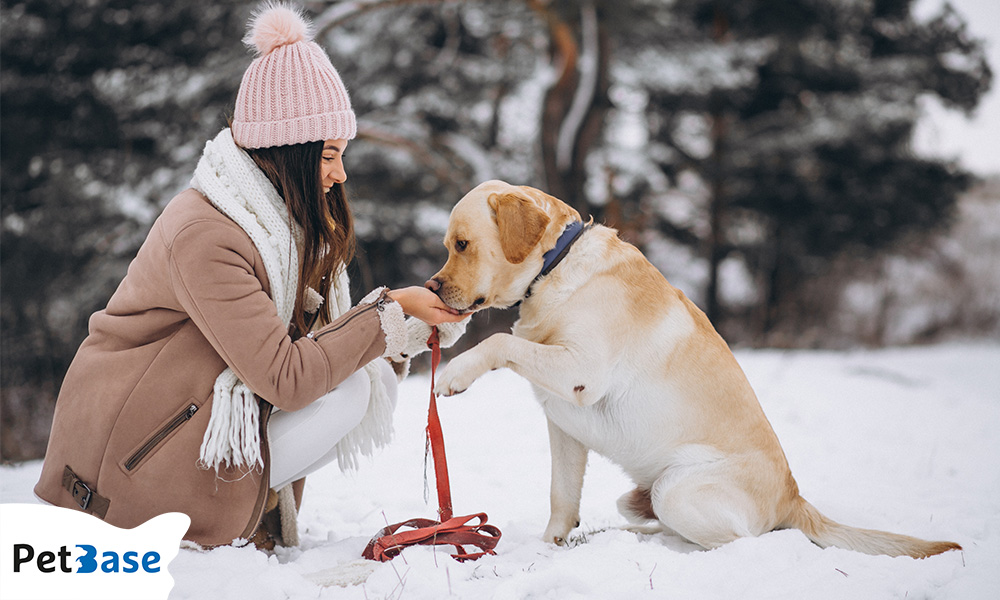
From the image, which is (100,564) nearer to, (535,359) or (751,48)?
(535,359)

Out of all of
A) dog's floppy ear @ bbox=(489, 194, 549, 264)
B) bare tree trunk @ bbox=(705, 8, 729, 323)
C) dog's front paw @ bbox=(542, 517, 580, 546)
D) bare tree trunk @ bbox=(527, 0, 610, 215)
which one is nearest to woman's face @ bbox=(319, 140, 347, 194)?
dog's floppy ear @ bbox=(489, 194, 549, 264)

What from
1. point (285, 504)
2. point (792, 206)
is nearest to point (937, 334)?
point (792, 206)

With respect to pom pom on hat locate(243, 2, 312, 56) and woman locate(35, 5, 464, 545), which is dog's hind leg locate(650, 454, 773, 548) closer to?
woman locate(35, 5, 464, 545)

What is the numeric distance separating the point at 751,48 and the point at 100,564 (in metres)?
11.8

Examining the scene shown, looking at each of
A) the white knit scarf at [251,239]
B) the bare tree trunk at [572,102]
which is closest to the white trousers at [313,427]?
the white knit scarf at [251,239]

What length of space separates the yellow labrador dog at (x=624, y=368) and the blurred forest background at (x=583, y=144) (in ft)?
14.9

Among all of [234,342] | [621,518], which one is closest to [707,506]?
[621,518]

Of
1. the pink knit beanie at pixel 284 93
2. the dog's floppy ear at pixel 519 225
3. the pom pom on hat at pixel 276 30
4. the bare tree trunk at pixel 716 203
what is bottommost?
the bare tree trunk at pixel 716 203

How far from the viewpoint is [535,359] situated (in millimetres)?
2373

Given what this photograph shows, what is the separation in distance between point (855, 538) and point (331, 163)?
221 centimetres

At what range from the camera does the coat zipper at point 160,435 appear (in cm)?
208

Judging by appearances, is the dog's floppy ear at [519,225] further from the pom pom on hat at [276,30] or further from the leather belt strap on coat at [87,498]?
the leather belt strap on coat at [87,498]

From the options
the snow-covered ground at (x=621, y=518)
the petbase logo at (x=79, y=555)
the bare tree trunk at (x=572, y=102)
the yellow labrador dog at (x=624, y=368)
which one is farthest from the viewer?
the bare tree trunk at (x=572, y=102)

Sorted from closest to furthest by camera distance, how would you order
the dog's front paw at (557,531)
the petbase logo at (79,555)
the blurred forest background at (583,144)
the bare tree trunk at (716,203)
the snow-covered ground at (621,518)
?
the petbase logo at (79,555) → the snow-covered ground at (621,518) → the dog's front paw at (557,531) → the blurred forest background at (583,144) → the bare tree trunk at (716,203)
